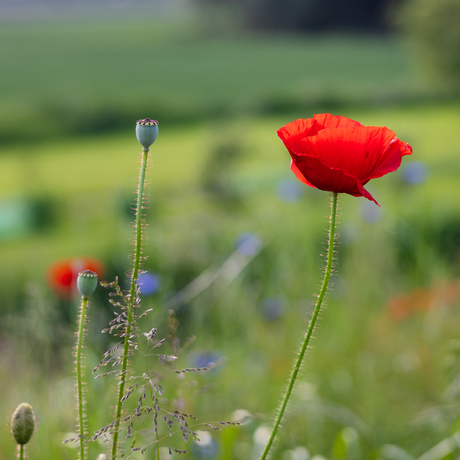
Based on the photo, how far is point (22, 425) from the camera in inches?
22.2

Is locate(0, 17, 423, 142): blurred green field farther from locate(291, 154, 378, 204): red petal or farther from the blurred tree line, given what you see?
locate(291, 154, 378, 204): red petal

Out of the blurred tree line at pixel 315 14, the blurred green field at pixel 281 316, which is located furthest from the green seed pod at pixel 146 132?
the blurred tree line at pixel 315 14

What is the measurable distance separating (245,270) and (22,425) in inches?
79.1

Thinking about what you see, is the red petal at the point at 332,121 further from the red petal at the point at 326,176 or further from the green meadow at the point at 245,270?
the green meadow at the point at 245,270

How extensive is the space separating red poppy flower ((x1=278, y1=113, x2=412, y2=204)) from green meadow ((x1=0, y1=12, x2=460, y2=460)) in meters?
0.29

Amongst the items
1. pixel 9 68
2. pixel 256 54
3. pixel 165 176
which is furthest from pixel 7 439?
pixel 256 54

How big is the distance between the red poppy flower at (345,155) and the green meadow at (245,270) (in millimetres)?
286

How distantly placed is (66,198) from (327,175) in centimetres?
493

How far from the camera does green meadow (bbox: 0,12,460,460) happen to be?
1.47 meters

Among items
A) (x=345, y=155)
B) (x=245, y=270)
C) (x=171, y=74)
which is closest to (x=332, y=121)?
(x=345, y=155)

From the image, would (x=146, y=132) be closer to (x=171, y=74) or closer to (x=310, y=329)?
(x=310, y=329)

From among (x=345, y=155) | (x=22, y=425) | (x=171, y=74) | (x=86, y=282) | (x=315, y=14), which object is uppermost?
(x=315, y=14)

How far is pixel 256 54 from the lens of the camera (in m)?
18.5

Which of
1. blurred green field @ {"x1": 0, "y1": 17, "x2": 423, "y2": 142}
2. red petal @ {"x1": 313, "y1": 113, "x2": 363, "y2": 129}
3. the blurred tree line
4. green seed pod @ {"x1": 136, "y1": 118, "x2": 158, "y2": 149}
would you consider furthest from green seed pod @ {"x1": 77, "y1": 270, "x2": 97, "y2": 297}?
the blurred tree line
